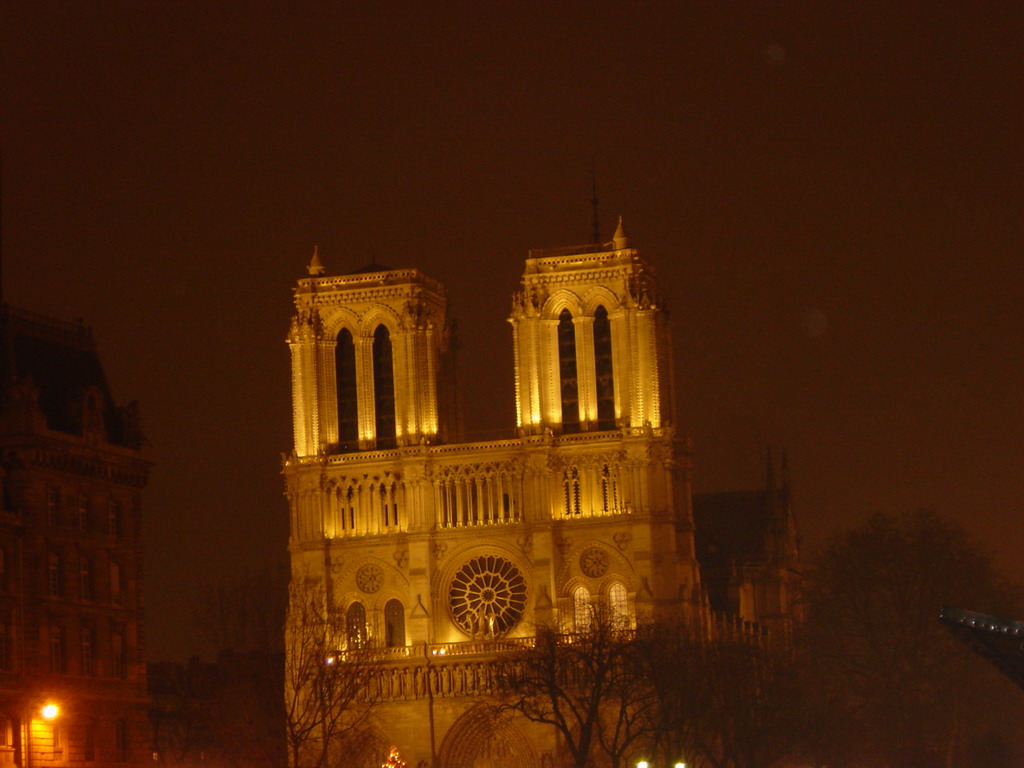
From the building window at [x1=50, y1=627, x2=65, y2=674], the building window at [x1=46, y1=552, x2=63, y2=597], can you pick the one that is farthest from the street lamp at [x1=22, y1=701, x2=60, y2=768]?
the building window at [x1=46, y1=552, x2=63, y2=597]

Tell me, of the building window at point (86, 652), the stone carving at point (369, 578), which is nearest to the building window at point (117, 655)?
the building window at point (86, 652)

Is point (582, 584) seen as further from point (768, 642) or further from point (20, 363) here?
point (20, 363)

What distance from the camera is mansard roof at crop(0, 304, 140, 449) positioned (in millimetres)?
79500

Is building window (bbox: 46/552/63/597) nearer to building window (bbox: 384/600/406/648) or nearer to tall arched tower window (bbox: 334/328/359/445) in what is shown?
building window (bbox: 384/600/406/648)

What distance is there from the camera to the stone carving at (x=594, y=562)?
11206 cm

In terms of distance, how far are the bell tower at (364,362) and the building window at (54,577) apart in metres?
38.0

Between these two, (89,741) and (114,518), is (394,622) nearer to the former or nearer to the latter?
(114,518)

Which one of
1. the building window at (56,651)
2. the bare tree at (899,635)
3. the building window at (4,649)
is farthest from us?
the bare tree at (899,635)

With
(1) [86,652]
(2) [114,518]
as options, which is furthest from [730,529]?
(1) [86,652]

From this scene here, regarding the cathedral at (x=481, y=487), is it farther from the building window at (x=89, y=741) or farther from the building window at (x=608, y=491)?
the building window at (x=89, y=741)

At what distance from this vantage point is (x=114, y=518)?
266ft

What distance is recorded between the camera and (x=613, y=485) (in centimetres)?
11212

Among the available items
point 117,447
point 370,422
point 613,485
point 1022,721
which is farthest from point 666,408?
point 117,447

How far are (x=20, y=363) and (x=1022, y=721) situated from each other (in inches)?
2260
